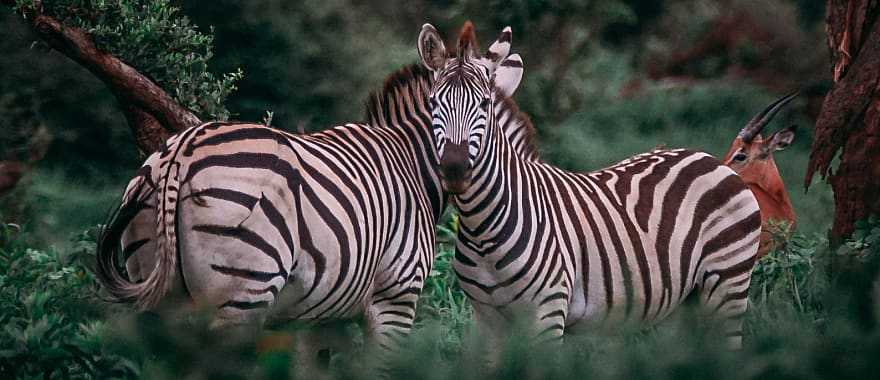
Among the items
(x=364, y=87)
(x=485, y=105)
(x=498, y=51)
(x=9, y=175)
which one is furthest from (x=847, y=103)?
(x=9, y=175)

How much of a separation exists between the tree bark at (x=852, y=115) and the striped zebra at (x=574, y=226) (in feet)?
1.64

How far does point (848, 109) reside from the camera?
578cm

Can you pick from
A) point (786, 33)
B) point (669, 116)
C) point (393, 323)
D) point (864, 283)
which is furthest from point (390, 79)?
point (786, 33)

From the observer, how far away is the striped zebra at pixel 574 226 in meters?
4.99

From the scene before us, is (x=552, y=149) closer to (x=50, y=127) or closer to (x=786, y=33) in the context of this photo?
(x=786, y=33)

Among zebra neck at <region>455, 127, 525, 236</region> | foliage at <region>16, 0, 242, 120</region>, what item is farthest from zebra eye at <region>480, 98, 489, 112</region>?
foliage at <region>16, 0, 242, 120</region>

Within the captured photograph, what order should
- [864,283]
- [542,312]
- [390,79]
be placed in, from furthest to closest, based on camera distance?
[390,79], [542,312], [864,283]

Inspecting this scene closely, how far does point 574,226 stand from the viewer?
5355 mm

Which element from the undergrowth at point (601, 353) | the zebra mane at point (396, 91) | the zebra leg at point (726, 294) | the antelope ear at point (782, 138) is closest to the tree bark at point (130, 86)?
the zebra mane at point (396, 91)

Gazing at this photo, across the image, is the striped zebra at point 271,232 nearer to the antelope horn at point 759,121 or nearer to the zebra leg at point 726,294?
the zebra leg at point 726,294

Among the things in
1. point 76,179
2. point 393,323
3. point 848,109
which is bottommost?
point 393,323

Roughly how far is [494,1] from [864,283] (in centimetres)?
884

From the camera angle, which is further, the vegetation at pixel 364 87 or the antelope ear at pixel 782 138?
the antelope ear at pixel 782 138

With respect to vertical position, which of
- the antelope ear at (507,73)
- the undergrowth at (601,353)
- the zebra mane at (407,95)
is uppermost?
the antelope ear at (507,73)
